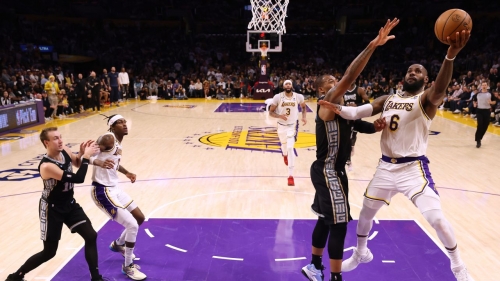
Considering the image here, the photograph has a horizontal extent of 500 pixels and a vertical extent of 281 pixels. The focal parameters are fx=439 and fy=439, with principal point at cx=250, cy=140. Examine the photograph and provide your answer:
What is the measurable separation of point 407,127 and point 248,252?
7.04ft

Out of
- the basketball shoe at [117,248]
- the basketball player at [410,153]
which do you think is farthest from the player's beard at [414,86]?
the basketball shoe at [117,248]

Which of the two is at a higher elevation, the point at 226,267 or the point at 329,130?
the point at 329,130

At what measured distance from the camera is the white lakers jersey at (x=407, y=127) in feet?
12.5

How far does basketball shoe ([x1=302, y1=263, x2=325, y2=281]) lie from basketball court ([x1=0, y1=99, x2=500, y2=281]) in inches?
5.2

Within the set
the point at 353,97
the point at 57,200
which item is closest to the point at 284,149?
the point at 353,97

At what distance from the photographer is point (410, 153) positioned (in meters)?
3.84

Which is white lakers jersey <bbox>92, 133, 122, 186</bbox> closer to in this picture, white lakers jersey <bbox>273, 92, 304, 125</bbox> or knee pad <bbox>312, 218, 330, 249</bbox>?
knee pad <bbox>312, 218, 330, 249</bbox>

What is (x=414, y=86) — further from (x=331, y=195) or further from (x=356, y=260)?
(x=356, y=260)

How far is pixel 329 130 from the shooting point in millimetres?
3818

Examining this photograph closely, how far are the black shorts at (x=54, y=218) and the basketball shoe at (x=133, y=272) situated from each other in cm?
65

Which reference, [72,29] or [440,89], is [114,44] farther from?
[440,89]

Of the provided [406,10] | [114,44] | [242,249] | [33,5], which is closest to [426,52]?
[406,10]

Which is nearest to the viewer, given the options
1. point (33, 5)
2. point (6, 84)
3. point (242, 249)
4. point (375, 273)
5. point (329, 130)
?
point (329, 130)

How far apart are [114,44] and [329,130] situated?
101ft
